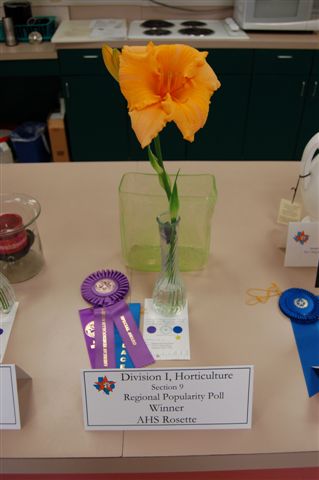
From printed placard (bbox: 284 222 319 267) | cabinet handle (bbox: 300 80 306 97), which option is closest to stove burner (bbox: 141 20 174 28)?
cabinet handle (bbox: 300 80 306 97)

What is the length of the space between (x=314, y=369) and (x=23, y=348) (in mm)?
567

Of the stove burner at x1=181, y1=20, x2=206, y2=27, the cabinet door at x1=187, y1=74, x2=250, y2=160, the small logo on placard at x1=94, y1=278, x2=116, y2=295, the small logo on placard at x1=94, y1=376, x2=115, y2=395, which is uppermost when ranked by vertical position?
the small logo on placard at x1=94, y1=376, x2=115, y2=395

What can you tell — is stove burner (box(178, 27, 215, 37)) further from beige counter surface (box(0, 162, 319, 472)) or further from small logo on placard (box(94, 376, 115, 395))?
small logo on placard (box(94, 376, 115, 395))

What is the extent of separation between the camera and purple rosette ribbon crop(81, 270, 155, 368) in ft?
2.93

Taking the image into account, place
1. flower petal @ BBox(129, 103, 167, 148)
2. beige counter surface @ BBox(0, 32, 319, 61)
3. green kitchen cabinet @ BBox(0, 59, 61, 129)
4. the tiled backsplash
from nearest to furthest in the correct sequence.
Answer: flower petal @ BBox(129, 103, 167, 148)
beige counter surface @ BBox(0, 32, 319, 61)
the tiled backsplash
green kitchen cabinet @ BBox(0, 59, 61, 129)

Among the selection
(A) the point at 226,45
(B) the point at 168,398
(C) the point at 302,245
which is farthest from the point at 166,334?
(A) the point at 226,45

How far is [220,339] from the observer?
0.93 metres

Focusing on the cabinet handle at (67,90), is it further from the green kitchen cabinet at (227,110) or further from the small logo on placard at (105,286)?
the small logo on placard at (105,286)

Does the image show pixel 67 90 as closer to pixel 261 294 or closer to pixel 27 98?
pixel 27 98

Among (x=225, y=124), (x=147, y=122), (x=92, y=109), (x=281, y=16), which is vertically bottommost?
(x=225, y=124)

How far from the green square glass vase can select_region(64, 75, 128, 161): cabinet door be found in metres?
1.77

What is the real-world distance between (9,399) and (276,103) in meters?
2.50

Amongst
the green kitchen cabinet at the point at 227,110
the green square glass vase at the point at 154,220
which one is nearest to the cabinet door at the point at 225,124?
the green kitchen cabinet at the point at 227,110

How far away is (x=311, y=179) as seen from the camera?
1.04 m
